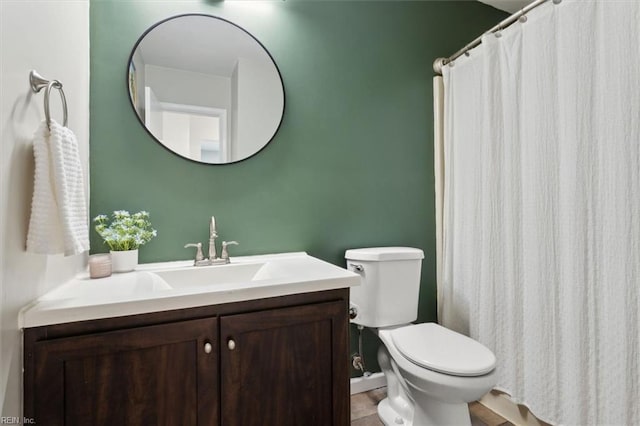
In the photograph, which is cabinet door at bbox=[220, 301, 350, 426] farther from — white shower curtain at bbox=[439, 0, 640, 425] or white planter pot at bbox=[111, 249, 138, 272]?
white shower curtain at bbox=[439, 0, 640, 425]

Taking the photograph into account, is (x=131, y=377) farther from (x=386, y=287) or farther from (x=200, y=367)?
(x=386, y=287)

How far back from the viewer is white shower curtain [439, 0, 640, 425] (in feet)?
3.50

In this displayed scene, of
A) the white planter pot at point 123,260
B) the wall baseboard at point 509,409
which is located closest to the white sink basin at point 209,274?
the white planter pot at point 123,260

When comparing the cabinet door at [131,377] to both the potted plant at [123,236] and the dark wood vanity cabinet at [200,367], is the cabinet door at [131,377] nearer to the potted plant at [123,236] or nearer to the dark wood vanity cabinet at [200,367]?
the dark wood vanity cabinet at [200,367]

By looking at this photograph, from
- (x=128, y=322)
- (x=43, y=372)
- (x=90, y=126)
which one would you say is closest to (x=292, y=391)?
(x=128, y=322)

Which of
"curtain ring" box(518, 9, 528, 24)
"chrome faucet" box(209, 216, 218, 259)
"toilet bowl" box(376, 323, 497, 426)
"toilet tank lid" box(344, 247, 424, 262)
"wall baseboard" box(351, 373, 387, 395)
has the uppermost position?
"curtain ring" box(518, 9, 528, 24)

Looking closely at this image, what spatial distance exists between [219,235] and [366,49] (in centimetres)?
137

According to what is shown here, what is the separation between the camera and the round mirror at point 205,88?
1.36m

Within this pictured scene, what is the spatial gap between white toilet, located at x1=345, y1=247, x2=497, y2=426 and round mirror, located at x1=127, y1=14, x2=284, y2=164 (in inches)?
33.7

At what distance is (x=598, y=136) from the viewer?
3.71ft

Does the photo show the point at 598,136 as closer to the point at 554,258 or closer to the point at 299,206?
the point at 554,258

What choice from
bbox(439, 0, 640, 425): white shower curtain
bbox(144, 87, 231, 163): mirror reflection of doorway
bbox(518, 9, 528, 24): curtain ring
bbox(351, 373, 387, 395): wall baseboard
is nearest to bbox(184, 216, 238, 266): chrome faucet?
bbox(144, 87, 231, 163): mirror reflection of doorway

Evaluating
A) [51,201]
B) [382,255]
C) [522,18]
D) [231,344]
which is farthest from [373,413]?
[522,18]

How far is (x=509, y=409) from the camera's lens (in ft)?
5.01
